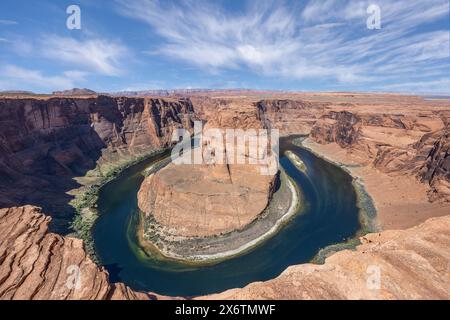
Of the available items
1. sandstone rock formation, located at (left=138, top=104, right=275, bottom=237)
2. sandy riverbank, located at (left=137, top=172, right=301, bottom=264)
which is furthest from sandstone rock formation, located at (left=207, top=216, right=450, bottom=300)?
sandstone rock formation, located at (left=138, top=104, right=275, bottom=237)

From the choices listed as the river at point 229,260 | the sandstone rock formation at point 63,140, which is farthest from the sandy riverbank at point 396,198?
the sandstone rock formation at point 63,140

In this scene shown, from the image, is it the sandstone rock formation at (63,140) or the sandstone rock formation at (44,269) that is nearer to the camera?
the sandstone rock formation at (44,269)

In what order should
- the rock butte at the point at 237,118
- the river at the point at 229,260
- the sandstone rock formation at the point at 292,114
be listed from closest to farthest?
1. the rock butte at the point at 237,118
2. the river at the point at 229,260
3. the sandstone rock formation at the point at 292,114

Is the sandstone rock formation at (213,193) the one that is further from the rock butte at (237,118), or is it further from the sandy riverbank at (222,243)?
the rock butte at (237,118)

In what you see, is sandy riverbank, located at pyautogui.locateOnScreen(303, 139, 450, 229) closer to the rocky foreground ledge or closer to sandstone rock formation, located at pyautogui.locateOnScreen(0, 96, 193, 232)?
the rocky foreground ledge

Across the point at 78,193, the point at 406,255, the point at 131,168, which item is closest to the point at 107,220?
the point at 78,193

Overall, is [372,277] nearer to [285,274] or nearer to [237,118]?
[285,274]
